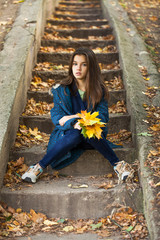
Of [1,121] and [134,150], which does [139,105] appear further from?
[1,121]

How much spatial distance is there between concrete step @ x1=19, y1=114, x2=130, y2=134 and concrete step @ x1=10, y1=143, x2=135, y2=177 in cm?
54

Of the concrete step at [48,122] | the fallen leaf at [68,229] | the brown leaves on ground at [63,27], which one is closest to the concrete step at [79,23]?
the brown leaves on ground at [63,27]

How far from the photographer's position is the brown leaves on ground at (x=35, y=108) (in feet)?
14.1

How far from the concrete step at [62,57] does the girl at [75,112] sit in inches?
68.3

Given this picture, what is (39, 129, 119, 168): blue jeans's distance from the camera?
3.32m

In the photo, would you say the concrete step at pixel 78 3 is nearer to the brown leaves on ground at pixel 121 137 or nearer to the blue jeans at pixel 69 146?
the brown leaves on ground at pixel 121 137

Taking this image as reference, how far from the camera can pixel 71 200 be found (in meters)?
3.20

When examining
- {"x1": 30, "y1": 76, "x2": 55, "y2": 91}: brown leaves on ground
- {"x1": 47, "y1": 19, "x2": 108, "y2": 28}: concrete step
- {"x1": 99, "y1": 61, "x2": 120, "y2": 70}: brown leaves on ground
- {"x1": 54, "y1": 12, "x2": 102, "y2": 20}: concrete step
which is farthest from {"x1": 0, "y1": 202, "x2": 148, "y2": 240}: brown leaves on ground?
{"x1": 54, "y1": 12, "x2": 102, "y2": 20}: concrete step

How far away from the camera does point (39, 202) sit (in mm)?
3207

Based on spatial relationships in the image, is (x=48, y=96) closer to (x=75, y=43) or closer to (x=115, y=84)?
(x=115, y=84)

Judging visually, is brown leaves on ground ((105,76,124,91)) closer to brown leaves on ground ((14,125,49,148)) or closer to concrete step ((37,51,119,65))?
concrete step ((37,51,119,65))

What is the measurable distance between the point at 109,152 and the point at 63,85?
0.92 meters

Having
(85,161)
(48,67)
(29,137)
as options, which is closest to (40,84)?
(48,67)

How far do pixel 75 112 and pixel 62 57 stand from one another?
6.46 feet
